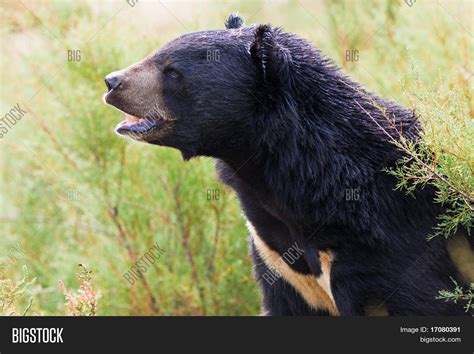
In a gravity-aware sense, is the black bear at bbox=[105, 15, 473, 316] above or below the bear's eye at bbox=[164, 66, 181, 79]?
below

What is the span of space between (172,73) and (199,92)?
0.19 m

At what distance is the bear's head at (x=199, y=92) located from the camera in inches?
209

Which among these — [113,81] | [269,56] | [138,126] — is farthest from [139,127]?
[269,56]

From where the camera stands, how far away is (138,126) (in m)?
5.38

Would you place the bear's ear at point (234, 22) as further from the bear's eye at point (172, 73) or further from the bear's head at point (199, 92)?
the bear's eye at point (172, 73)

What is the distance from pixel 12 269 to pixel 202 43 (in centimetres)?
512

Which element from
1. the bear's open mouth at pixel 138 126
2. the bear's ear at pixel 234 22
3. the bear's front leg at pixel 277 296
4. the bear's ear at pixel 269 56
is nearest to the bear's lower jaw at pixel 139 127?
the bear's open mouth at pixel 138 126

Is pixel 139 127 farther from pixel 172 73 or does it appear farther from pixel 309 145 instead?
pixel 309 145

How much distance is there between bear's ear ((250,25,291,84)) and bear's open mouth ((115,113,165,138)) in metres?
0.65

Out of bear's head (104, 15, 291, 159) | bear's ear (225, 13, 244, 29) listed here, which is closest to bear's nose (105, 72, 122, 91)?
bear's head (104, 15, 291, 159)

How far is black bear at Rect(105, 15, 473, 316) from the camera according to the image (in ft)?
17.1

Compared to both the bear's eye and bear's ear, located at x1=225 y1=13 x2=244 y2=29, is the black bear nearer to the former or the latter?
the bear's eye

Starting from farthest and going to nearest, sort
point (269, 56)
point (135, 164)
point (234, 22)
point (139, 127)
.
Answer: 1. point (135, 164)
2. point (234, 22)
3. point (139, 127)
4. point (269, 56)

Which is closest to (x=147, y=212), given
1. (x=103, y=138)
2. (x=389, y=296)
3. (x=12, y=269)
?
(x=103, y=138)
